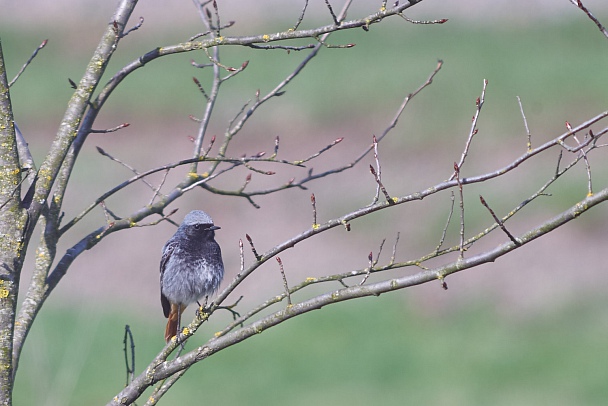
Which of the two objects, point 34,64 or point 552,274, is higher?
point 34,64

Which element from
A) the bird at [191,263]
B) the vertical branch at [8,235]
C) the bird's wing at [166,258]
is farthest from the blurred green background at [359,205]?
the vertical branch at [8,235]

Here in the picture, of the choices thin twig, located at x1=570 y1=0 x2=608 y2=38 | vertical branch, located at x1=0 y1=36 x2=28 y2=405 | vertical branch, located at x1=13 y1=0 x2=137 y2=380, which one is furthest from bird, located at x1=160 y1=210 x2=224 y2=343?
thin twig, located at x1=570 y1=0 x2=608 y2=38

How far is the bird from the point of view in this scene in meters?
5.91

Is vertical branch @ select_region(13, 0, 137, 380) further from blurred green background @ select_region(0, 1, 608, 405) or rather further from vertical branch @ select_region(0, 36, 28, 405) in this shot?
blurred green background @ select_region(0, 1, 608, 405)

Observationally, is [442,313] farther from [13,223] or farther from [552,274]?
[13,223]

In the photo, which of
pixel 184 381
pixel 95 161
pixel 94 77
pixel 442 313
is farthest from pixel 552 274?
pixel 94 77

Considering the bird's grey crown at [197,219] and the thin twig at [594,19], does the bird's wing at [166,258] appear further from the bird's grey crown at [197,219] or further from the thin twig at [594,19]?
the thin twig at [594,19]

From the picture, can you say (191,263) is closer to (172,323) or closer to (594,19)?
(172,323)

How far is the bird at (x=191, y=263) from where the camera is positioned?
5.91 metres

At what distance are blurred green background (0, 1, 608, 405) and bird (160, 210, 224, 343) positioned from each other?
1.16 m

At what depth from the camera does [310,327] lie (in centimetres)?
1559

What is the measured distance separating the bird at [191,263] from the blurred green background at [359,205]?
1162 millimetres

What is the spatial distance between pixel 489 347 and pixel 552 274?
2.30 m

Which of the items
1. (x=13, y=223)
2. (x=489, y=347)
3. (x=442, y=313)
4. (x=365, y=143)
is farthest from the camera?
(x=365, y=143)
